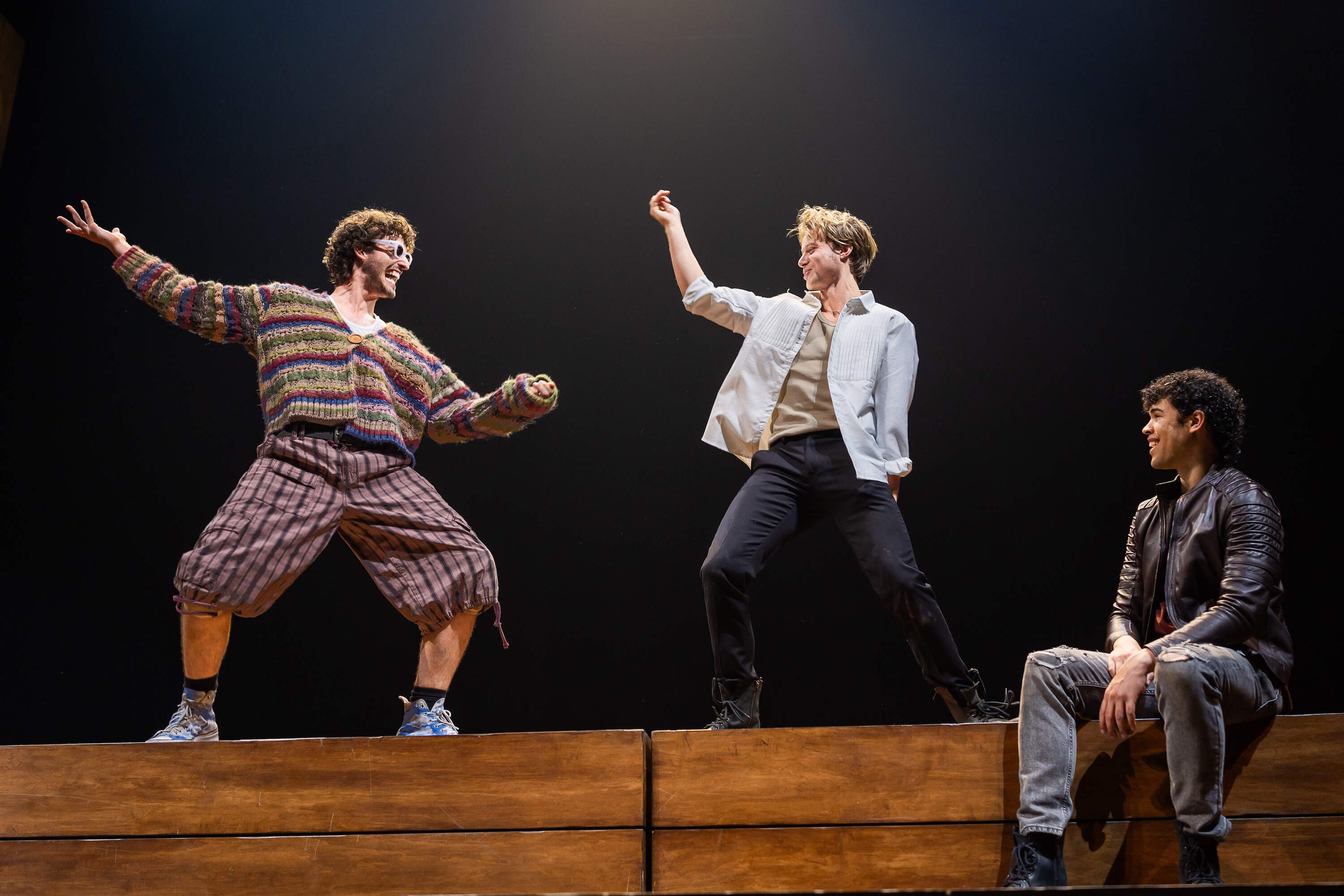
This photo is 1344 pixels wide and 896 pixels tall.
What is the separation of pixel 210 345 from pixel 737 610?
230cm

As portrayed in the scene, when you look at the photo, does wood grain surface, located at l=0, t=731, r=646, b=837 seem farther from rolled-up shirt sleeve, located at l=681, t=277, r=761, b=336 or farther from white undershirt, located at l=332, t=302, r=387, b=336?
rolled-up shirt sleeve, located at l=681, t=277, r=761, b=336

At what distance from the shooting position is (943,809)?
85.3 inches

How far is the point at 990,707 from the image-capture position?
2.46m

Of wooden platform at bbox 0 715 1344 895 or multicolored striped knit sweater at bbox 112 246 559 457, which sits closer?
wooden platform at bbox 0 715 1344 895

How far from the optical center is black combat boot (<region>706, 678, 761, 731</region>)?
2455mm

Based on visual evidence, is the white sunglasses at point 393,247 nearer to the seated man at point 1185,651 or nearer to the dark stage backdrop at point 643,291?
the dark stage backdrop at point 643,291

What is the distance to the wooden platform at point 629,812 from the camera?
6.98 feet

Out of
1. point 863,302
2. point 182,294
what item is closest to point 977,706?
point 863,302

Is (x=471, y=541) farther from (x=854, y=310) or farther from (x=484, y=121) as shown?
(x=484, y=121)

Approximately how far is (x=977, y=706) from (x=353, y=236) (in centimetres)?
203

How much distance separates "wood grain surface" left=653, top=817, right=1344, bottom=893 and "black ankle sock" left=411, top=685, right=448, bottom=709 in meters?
0.67

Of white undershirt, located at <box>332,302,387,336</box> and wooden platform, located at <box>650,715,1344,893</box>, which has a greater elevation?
white undershirt, located at <box>332,302,387,336</box>

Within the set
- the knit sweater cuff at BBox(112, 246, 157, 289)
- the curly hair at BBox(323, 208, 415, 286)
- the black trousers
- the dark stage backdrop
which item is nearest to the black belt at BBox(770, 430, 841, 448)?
the black trousers

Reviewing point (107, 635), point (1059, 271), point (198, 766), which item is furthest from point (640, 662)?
point (1059, 271)
